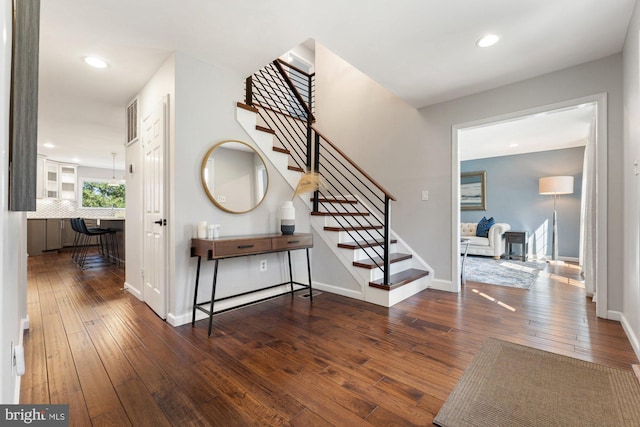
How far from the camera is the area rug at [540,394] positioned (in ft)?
4.37

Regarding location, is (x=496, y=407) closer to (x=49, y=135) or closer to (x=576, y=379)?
(x=576, y=379)

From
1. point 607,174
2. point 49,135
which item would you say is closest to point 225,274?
point 607,174

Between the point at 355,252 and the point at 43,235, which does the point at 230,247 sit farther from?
the point at 43,235

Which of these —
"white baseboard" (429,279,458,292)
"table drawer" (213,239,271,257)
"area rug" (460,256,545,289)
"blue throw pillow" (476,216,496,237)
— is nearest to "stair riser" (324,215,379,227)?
"table drawer" (213,239,271,257)

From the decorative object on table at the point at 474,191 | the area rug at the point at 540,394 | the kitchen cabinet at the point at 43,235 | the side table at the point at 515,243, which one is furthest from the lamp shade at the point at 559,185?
the kitchen cabinet at the point at 43,235

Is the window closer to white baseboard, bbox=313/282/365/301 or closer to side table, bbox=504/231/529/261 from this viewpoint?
white baseboard, bbox=313/282/365/301

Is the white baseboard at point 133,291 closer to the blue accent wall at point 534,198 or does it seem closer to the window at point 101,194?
the window at point 101,194

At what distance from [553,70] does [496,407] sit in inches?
123

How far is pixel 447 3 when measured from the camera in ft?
6.38

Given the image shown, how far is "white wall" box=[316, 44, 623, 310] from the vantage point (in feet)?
8.39

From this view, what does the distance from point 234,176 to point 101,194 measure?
8482mm

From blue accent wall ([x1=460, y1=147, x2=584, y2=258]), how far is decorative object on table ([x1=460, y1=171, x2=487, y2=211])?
0.09m

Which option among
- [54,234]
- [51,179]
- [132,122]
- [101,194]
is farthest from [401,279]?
[101,194]

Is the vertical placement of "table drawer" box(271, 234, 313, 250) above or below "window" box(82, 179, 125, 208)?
below
